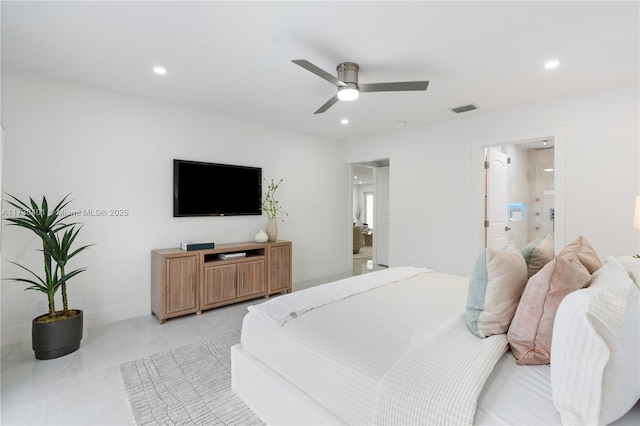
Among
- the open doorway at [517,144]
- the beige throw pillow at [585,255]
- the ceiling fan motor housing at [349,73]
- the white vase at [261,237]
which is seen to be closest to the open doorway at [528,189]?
the open doorway at [517,144]

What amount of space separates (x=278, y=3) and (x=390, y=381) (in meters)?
2.11

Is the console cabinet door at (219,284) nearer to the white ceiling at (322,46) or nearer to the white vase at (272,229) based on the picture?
the white vase at (272,229)

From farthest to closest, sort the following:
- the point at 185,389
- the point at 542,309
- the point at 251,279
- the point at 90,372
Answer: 1. the point at 251,279
2. the point at 90,372
3. the point at 185,389
4. the point at 542,309

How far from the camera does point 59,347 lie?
8.02 feet

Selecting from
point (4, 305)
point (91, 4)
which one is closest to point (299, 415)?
point (91, 4)

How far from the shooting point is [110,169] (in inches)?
128

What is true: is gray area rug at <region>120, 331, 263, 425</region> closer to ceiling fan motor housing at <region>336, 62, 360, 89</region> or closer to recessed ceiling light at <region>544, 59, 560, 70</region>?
ceiling fan motor housing at <region>336, 62, 360, 89</region>

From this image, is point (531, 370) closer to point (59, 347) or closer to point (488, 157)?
point (59, 347)

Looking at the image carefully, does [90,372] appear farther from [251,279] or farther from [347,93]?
[347,93]

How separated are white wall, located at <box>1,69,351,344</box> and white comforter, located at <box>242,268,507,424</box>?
7.52 ft

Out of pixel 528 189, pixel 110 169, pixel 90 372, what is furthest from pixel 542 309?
pixel 528 189

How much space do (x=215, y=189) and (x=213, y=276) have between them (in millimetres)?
1172

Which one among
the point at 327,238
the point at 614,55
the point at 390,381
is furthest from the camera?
the point at 327,238

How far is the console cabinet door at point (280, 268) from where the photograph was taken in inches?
163
